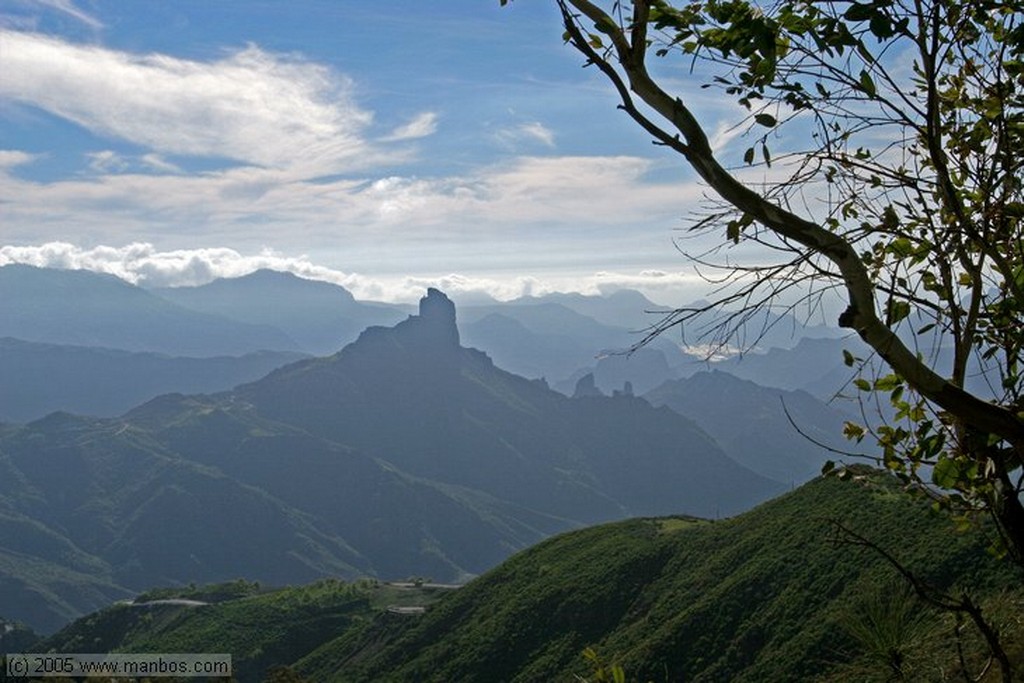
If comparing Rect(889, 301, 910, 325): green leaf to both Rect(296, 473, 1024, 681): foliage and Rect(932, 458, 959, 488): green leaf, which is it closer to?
Rect(932, 458, 959, 488): green leaf

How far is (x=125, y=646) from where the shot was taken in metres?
135

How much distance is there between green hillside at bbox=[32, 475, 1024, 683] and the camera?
57.6 metres

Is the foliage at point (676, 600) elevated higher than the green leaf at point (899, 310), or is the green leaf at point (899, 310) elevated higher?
the green leaf at point (899, 310)

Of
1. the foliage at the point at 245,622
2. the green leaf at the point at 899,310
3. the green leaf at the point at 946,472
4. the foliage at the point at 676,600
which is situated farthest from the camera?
the foliage at the point at 245,622

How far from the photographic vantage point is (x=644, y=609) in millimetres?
81188

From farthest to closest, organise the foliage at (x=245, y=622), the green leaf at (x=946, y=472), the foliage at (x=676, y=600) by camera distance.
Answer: the foliage at (x=245, y=622), the foliage at (x=676, y=600), the green leaf at (x=946, y=472)

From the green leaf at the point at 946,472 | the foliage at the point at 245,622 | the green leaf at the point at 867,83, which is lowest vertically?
the foliage at the point at 245,622

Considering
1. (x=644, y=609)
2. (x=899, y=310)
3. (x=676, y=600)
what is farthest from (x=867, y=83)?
(x=644, y=609)

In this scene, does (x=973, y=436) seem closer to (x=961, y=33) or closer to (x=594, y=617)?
(x=961, y=33)

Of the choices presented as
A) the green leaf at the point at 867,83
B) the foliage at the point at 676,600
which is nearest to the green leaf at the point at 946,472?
the green leaf at the point at 867,83

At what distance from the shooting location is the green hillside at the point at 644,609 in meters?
57.6

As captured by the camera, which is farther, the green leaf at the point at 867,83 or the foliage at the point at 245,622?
the foliage at the point at 245,622

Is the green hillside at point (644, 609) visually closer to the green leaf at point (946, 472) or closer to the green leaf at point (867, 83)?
the green leaf at point (946, 472)

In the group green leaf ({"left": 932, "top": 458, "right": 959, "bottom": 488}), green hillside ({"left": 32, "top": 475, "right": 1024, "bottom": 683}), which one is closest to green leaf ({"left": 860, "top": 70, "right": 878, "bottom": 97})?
green leaf ({"left": 932, "top": 458, "right": 959, "bottom": 488})
